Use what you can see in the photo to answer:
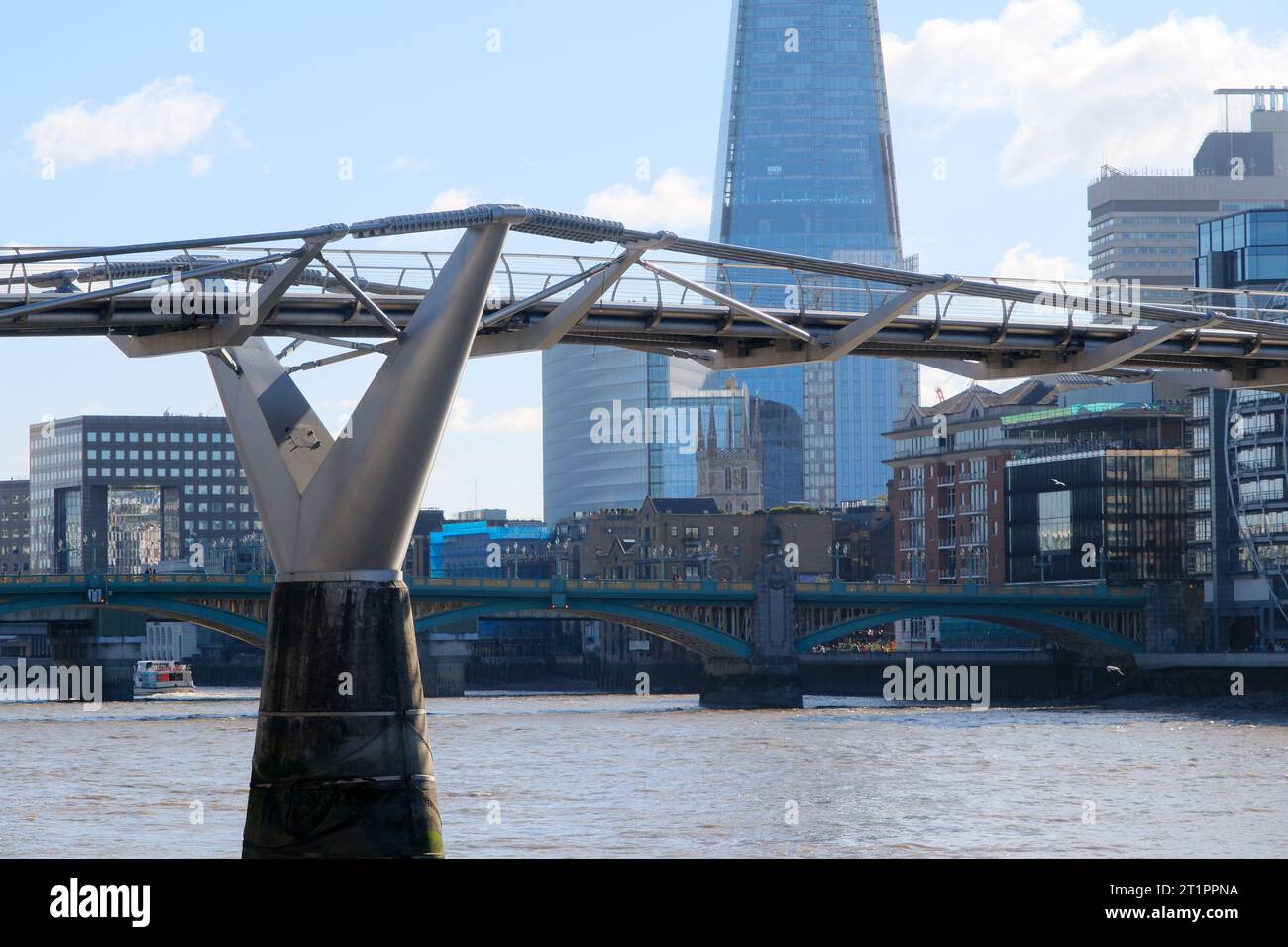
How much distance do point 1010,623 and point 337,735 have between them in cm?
8619

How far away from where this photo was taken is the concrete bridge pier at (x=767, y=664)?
110 meters

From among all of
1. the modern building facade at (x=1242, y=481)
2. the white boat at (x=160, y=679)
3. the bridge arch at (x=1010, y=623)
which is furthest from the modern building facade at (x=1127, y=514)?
the white boat at (x=160, y=679)

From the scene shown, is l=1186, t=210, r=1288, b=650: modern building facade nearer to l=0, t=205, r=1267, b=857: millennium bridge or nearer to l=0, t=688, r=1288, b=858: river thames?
l=0, t=688, r=1288, b=858: river thames

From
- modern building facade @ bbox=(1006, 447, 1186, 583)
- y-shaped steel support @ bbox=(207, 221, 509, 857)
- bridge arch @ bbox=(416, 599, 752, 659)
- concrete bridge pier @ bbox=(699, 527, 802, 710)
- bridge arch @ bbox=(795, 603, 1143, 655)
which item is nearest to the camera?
y-shaped steel support @ bbox=(207, 221, 509, 857)

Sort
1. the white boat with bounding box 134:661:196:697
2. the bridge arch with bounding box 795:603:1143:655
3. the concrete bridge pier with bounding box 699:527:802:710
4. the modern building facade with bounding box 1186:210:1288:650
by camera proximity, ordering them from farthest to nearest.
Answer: the white boat with bounding box 134:661:196:697, the modern building facade with bounding box 1186:210:1288:650, the bridge arch with bounding box 795:603:1143:655, the concrete bridge pier with bounding box 699:527:802:710

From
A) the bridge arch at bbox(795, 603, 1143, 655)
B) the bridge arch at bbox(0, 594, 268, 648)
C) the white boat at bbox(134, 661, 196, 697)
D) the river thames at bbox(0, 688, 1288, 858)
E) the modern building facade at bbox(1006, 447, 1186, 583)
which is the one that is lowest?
the white boat at bbox(134, 661, 196, 697)

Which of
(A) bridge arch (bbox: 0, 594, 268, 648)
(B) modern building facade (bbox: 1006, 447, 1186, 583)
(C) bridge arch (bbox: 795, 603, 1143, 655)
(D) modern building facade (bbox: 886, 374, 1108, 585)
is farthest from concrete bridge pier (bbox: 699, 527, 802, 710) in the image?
(D) modern building facade (bbox: 886, 374, 1108, 585)

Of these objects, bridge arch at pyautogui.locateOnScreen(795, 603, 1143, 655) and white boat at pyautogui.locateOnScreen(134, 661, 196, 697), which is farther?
white boat at pyautogui.locateOnScreen(134, 661, 196, 697)

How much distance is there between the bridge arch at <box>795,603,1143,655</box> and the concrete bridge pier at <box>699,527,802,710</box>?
Answer: 1151mm

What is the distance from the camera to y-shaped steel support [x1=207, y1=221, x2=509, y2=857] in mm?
29453

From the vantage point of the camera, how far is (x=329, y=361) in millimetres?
32719

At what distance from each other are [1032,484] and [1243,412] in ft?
88.6

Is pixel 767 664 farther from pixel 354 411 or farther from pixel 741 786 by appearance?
pixel 354 411

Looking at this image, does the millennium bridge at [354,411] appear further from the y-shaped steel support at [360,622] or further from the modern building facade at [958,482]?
the modern building facade at [958,482]
